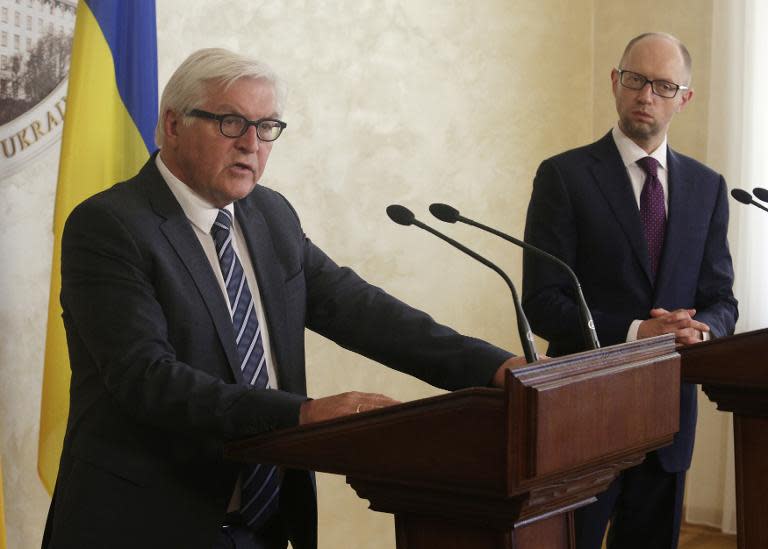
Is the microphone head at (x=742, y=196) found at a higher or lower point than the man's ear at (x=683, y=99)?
lower

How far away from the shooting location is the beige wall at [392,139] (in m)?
3.60

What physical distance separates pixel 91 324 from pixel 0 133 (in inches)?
60.1

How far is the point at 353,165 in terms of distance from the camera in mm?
4844

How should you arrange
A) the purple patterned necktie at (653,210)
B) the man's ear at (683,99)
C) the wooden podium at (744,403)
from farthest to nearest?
1. the man's ear at (683,99)
2. the purple patterned necktie at (653,210)
3. the wooden podium at (744,403)

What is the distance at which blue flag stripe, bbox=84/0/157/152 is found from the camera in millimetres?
3309

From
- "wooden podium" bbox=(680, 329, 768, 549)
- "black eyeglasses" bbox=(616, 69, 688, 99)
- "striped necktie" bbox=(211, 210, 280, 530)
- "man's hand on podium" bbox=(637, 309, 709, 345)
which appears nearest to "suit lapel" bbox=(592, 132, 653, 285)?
"black eyeglasses" bbox=(616, 69, 688, 99)

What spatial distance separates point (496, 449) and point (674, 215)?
72.9 inches

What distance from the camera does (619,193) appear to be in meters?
3.32

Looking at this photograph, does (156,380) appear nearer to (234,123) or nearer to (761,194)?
(234,123)

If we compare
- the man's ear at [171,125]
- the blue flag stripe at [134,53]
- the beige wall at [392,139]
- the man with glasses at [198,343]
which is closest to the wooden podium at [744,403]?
the man with glasses at [198,343]

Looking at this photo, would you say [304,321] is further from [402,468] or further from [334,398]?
[402,468]

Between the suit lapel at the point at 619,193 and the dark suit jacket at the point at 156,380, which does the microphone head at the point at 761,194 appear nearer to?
the suit lapel at the point at 619,193

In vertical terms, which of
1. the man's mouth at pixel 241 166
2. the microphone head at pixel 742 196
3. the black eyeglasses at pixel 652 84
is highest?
the black eyeglasses at pixel 652 84

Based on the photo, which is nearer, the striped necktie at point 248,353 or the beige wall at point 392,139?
the striped necktie at point 248,353
